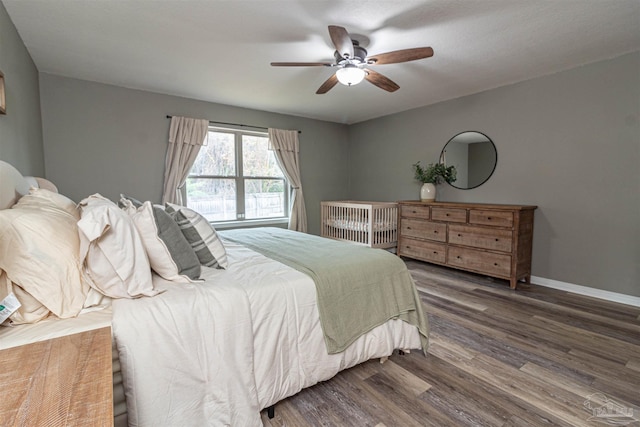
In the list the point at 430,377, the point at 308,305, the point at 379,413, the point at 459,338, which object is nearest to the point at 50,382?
the point at 308,305

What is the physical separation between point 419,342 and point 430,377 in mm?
226

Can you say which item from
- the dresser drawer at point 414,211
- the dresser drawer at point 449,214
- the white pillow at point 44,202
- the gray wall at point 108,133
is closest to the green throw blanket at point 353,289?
the white pillow at point 44,202

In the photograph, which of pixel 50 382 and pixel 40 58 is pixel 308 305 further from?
pixel 40 58

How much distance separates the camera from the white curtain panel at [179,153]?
13.1ft

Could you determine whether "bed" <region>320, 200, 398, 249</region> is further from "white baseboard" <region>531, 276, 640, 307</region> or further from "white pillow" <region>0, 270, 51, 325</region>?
"white pillow" <region>0, 270, 51, 325</region>

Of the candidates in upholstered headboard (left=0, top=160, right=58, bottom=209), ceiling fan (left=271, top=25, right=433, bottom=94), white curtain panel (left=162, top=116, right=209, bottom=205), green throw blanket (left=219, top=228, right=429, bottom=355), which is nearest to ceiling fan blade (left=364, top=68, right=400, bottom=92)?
ceiling fan (left=271, top=25, right=433, bottom=94)

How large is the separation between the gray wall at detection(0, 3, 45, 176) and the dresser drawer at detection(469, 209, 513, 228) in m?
4.29

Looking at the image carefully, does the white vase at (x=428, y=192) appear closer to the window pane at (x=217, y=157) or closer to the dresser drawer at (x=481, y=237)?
the dresser drawer at (x=481, y=237)

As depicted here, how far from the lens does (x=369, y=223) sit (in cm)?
450

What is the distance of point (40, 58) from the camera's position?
9.50 feet

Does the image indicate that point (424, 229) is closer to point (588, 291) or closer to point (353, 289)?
point (588, 291)

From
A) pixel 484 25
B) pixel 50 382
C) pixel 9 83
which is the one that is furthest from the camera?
pixel 484 25

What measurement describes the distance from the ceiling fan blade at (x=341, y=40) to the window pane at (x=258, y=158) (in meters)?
2.86

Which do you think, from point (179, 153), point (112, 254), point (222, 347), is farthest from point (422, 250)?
point (112, 254)
